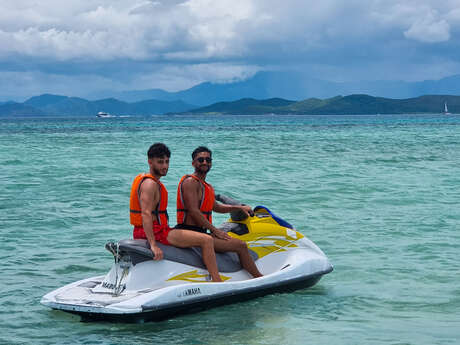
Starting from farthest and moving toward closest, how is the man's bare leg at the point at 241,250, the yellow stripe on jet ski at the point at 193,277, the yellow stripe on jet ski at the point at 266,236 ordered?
the yellow stripe on jet ski at the point at 266,236
the man's bare leg at the point at 241,250
the yellow stripe on jet ski at the point at 193,277

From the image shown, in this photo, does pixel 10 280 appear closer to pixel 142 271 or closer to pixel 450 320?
pixel 142 271

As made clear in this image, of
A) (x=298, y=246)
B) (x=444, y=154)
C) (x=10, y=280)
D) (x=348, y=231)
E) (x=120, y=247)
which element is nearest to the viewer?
(x=120, y=247)

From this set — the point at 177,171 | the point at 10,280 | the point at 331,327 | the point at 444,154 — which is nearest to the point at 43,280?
the point at 10,280

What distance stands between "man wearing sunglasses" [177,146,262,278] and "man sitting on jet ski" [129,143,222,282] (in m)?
0.15

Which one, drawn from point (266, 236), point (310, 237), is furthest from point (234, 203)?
point (310, 237)

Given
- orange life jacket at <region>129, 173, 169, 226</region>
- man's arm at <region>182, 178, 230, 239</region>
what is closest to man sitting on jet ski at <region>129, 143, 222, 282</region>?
orange life jacket at <region>129, 173, 169, 226</region>

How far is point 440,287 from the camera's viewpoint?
25.2 ft

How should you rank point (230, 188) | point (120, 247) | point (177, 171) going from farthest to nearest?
1. point (177, 171)
2. point (230, 188)
3. point (120, 247)

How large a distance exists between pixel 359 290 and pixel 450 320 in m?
1.32

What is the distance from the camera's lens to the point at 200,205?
259 inches

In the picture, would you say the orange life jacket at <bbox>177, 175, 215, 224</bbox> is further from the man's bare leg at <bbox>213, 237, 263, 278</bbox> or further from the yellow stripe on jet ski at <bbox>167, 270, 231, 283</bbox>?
the yellow stripe on jet ski at <bbox>167, 270, 231, 283</bbox>

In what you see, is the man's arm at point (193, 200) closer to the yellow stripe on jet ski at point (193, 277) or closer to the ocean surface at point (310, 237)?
the yellow stripe on jet ski at point (193, 277)

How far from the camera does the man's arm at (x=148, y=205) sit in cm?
605

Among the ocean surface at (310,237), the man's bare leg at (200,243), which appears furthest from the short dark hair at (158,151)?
the ocean surface at (310,237)
